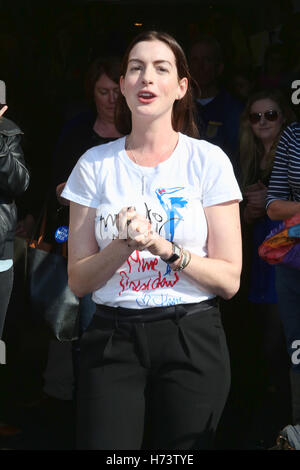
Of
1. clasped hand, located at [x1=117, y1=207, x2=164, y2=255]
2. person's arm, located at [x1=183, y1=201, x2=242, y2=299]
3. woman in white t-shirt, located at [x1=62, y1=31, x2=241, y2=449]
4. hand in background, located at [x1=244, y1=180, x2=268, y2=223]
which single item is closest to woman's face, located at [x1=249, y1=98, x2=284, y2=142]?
hand in background, located at [x1=244, y1=180, x2=268, y2=223]

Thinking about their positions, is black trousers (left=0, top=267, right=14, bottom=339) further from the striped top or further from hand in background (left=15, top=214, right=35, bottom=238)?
the striped top

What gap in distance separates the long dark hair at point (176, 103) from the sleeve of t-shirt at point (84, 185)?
→ 0.25 meters

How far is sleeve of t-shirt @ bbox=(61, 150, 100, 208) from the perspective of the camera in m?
2.38

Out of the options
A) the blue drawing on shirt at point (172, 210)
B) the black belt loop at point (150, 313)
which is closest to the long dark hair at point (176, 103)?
the blue drawing on shirt at point (172, 210)

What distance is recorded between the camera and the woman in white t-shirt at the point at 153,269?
2.22 m

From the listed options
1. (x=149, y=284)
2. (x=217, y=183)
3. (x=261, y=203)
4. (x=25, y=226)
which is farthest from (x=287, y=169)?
(x=25, y=226)

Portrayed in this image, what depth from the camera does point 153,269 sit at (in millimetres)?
2303

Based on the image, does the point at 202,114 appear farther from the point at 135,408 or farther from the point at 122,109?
the point at 135,408

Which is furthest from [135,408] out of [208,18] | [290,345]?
[208,18]

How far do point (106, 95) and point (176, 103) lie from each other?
1.37 m

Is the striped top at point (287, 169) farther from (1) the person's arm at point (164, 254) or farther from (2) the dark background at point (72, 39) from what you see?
(2) the dark background at point (72, 39)

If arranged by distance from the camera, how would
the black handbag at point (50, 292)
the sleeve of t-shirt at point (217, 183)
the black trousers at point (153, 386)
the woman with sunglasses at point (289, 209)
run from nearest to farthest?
1. the black trousers at point (153, 386)
2. the sleeve of t-shirt at point (217, 183)
3. the woman with sunglasses at point (289, 209)
4. the black handbag at point (50, 292)

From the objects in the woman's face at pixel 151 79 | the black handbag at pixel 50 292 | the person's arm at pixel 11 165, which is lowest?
the black handbag at pixel 50 292

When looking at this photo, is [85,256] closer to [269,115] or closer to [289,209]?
[289,209]
